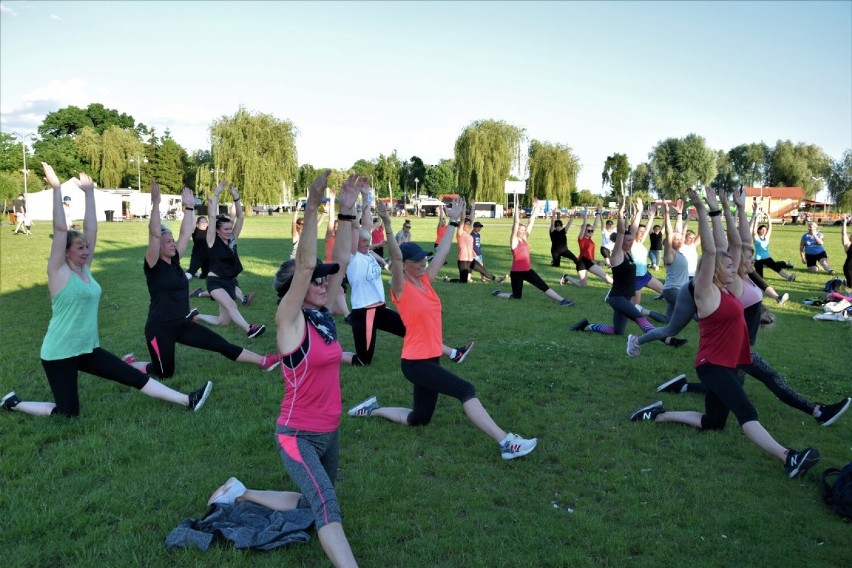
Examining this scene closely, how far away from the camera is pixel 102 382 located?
735 cm

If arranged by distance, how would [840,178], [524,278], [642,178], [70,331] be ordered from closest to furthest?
[70,331]
[524,278]
[840,178]
[642,178]

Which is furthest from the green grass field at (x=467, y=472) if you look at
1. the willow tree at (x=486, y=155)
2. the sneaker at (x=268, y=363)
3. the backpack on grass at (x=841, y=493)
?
the willow tree at (x=486, y=155)

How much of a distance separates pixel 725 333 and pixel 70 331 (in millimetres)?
6177

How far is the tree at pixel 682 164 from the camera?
88.8 metres

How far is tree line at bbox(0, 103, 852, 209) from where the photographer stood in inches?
2283

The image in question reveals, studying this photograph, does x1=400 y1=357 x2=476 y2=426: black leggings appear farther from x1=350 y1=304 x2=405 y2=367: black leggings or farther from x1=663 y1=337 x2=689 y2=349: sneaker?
x1=663 y1=337 x2=689 y2=349: sneaker

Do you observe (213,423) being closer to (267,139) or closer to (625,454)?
(625,454)

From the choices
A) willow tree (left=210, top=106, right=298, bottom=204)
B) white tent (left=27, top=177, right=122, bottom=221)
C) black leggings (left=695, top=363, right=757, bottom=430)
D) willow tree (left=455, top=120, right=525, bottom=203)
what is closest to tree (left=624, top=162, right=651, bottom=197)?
willow tree (left=455, top=120, right=525, bottom=203)

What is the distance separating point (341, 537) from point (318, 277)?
155 centimetres

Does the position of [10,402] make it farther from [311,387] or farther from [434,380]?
[434,380]

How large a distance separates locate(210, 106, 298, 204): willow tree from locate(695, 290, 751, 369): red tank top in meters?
55.6

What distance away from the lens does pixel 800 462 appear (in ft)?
16.2

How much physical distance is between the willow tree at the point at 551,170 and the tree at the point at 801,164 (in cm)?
5096

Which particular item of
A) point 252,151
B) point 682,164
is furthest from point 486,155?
point 682,164
